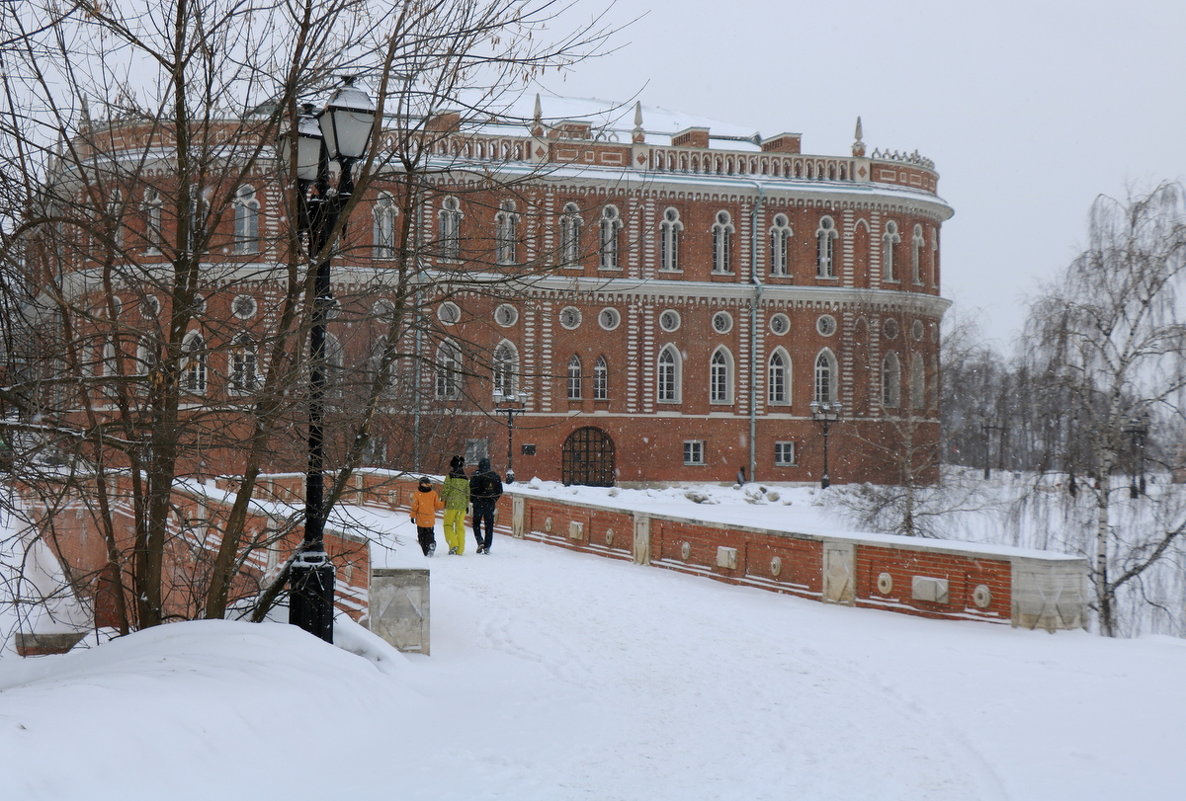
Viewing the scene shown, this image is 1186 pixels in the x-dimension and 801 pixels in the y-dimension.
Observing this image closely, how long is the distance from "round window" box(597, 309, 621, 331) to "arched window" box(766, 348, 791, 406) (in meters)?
6.47

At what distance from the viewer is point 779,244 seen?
1889 inches

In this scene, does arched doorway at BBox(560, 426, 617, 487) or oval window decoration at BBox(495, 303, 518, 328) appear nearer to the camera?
oval window decoration at BBox(495, 303, 518, 328)

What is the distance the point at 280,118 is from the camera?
9.38 meters

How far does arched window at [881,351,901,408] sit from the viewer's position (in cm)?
4731

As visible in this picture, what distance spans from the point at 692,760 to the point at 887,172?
1738 inches

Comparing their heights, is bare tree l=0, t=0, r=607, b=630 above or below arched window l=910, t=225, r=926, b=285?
below

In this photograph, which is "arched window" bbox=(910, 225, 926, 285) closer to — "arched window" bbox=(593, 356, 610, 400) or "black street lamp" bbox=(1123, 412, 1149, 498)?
"arched window" bbox=(593, 356, 610, 400)

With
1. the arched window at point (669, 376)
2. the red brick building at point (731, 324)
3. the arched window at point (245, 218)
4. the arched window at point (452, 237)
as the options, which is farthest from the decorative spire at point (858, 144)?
the arched window at point (452, 237)

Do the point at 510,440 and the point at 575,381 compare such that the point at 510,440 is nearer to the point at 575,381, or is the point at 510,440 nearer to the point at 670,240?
the point at 575,381

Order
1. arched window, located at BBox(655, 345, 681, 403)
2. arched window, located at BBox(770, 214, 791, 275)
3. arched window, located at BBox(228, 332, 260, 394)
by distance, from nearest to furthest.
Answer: arched window, located at BBox(228, 332, 260, 394) < arched window, located at BBox(655, 345, 681, 403) < arched window, located at BBox(770, 214, 791, 275)

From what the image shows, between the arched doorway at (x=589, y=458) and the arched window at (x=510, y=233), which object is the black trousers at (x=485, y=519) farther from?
the arched doorway at (x=589, y=458)

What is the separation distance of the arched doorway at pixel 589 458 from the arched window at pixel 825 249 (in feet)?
36.9

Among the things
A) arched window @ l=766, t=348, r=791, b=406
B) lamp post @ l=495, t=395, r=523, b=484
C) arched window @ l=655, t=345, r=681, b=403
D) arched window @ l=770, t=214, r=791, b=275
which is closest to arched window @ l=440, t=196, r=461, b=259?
lamp post @ l=495, t=395, r=523, b=484

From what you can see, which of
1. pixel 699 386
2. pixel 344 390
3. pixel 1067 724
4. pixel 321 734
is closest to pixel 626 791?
pixel 321 734
